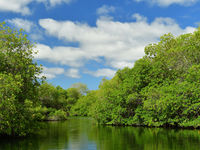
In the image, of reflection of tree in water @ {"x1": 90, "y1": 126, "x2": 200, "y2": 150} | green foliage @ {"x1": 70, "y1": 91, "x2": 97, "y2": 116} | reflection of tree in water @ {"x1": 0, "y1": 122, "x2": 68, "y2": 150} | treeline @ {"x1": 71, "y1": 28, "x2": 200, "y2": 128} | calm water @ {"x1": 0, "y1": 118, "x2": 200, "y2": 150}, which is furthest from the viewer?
green foliage @ {"x1": 70, "y1": 91, "x2": 97, "y2": 116}

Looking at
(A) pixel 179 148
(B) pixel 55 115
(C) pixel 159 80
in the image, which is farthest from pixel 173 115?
(B) pixel 55 115

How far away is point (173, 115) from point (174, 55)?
9.09 meters

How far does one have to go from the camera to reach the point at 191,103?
26984mm

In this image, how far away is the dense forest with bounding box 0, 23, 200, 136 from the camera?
21.2m

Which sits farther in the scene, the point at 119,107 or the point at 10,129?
the point at 119,107

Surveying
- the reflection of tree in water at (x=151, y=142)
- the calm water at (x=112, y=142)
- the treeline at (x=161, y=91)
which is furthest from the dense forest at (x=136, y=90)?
the reflection of tree in water at (x=151, y=142)

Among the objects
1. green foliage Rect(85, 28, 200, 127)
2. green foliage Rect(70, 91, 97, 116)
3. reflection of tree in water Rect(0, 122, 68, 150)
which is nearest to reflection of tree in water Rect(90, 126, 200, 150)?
reflection of tree in water Rect(0, 122, 68, 150)

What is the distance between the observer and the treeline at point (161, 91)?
1059 inches

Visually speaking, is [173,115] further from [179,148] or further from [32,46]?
[32,46]

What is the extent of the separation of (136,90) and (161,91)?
630 centimetres

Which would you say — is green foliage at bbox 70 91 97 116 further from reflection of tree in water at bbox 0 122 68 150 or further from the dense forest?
reflection of tree in water at bbox 0 122 68 150

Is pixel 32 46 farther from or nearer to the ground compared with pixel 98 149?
farther from the ground

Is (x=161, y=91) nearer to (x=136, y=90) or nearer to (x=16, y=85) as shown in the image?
(x=136, y=90)

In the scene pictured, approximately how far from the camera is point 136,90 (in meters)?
34.6
